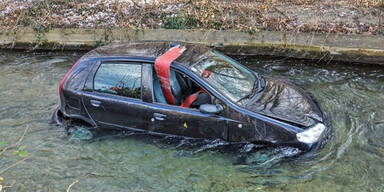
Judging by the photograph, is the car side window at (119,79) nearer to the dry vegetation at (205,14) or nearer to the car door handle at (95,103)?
the car door handle at (95,103)

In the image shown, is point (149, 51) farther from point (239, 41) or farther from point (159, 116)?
point (239, 41)

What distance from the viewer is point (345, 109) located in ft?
21.9

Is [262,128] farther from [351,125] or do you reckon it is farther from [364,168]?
[351,125]

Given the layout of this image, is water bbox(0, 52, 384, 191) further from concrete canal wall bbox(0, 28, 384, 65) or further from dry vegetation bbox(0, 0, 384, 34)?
dry vegetation bbox(0, 0, 384, 34)

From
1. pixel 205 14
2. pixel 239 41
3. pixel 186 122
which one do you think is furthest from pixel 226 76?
pixel 205 14

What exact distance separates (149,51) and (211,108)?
4.74 ft

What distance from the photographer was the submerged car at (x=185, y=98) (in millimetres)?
5031

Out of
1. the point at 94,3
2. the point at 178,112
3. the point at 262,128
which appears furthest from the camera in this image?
the point at 94,3

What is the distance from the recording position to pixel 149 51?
5664mm

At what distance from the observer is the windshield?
5266mm

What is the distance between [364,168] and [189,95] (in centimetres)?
277

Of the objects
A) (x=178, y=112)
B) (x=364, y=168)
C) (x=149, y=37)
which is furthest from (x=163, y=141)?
(x=149, y=37)

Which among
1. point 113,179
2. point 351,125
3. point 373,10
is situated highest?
point 373,10

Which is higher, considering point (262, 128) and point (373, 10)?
point (373, 10)
